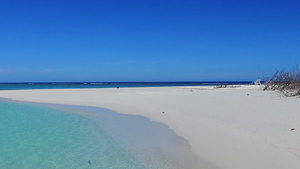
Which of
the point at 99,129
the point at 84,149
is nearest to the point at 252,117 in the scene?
the point at 99,129

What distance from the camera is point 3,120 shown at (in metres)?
10.9

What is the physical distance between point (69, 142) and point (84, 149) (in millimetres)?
906

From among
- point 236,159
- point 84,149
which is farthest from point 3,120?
point 236,159

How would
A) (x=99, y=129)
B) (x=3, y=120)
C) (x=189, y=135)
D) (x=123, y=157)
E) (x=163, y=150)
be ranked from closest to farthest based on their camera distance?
1. (x=123, y=157)
2. (x=163, y=150)
3. (x=189, y=135)
4. (x=99, y=129)
5. (x=3, y=120)

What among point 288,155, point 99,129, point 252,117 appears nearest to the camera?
point 288,155

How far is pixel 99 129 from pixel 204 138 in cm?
348

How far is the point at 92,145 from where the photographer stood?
21.8ft

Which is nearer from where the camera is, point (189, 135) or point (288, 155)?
point (288, 155)

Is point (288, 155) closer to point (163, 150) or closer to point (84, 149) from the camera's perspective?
point (163, 150)

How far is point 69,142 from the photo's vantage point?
6969 millimetres

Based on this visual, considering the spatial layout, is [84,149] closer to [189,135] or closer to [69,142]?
[69,142]

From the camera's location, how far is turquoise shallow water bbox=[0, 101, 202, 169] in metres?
5.23

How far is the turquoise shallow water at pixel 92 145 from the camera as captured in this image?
17.1 ft

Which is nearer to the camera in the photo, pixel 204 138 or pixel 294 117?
pixel 204 138
